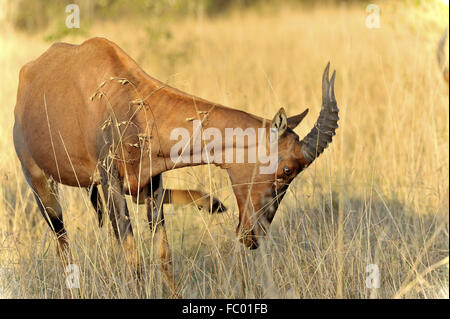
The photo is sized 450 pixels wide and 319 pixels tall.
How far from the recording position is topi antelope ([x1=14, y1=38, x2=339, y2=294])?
435 cm

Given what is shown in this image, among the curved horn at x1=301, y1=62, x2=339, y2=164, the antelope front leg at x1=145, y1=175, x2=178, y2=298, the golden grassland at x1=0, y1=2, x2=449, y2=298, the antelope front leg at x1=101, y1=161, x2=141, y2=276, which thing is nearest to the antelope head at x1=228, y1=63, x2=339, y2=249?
the curved horn at x1=301, y1=62, x2=339, y2=164

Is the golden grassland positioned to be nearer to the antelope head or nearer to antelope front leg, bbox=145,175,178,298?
antelope front leg, bbox=145,175,178,298

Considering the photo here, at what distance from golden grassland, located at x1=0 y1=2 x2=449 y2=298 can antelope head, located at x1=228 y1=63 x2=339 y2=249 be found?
0.23 meters

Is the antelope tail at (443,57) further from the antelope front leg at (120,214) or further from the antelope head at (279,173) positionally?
the antelope front leg at (120,214)

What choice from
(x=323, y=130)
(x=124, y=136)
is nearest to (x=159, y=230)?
(x=124, y=136)

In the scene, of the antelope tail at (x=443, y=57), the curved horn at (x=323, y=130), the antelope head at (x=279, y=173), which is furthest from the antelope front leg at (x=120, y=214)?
the antelope tail at (x=443, y=57)

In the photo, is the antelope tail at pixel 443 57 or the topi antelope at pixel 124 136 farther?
the antelope tail at pixel 443 57

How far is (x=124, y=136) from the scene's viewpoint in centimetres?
461

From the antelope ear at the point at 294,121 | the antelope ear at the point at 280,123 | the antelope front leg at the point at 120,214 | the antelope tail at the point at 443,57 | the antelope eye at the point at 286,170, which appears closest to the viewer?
the antelope ear at the point at 280,123

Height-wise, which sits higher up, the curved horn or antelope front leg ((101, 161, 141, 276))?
the curved horn

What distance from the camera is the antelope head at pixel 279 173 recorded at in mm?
4309
